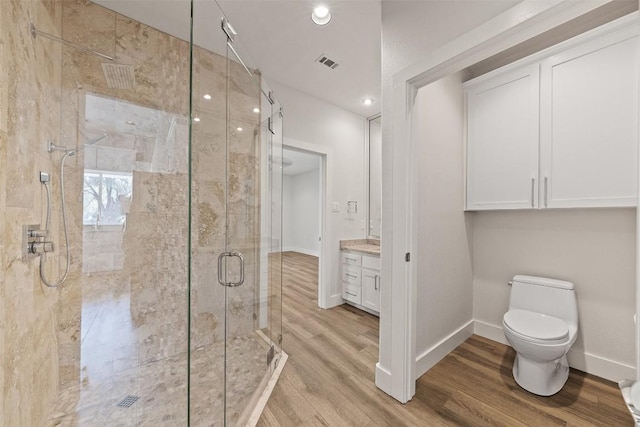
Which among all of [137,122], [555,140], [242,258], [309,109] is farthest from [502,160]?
[137,122]

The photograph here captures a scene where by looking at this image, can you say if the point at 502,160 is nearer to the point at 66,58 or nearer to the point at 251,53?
the point at 251,53

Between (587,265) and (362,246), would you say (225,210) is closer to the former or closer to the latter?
(362,246)

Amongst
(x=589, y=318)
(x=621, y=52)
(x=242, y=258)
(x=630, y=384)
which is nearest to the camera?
(x=630, y=384)

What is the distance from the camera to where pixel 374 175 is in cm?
371

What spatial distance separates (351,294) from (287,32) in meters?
3.01

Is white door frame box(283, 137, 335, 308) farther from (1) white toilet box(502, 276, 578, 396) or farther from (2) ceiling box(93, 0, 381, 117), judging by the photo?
(1) white toilet box(502, 276, 578, 396)

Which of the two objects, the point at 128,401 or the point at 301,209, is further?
the point at 301,209

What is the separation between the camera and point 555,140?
6.39 ft

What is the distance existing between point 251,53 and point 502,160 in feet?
8.42

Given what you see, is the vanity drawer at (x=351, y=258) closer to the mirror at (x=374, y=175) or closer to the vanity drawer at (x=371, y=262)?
the vanity drawer at (x=371, y=262)

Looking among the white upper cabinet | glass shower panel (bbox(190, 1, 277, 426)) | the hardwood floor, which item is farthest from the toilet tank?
glass shower panel (bbox(190, 1, 277, 426))

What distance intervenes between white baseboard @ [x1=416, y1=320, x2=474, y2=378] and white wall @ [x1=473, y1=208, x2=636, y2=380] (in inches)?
10.8

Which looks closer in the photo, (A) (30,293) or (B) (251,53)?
(A) (30,293)

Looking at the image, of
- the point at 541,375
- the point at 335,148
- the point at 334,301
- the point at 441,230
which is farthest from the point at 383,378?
the point at 335,148
